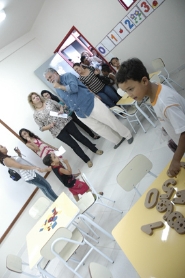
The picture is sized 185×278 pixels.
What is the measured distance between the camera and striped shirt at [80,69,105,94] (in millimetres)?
3955

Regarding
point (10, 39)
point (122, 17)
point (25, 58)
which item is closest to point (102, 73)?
point (122, 17)

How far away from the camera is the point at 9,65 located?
4.14 m

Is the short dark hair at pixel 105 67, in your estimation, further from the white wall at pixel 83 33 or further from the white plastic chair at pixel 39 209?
the white plastic chair at pixel 39 209

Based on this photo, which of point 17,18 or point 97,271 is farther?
point 17,18

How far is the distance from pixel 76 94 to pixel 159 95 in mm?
2053

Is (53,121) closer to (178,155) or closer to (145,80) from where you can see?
(145,80)

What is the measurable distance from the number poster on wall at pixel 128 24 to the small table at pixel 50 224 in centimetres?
331

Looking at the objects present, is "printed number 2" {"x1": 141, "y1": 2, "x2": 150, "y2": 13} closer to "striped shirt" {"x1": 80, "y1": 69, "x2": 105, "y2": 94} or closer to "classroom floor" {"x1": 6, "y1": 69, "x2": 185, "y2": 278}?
"classroom floor" {"x1": 6, "y1": 69, "x2": 185, "y2": 278}

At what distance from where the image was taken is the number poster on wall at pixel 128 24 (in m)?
3.77

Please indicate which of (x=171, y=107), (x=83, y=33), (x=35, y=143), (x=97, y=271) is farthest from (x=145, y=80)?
(x=83, y=33)

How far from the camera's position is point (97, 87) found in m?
4.12

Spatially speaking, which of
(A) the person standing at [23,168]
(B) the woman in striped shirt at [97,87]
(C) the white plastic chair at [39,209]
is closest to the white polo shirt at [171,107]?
(C) the white plastic chair at [39,209]

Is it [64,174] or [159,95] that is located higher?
[159,95]

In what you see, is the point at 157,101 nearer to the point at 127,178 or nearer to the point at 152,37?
the point at 127,178
